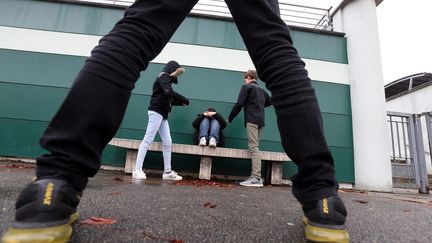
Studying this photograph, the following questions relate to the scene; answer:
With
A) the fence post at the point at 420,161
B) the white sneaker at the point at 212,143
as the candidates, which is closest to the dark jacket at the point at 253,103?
the white sneaker at the point at 212,143

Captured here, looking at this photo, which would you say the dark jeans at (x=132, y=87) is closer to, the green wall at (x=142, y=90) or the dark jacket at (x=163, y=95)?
the dark jacket at (x=163, y=95)

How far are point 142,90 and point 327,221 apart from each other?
5.55 m

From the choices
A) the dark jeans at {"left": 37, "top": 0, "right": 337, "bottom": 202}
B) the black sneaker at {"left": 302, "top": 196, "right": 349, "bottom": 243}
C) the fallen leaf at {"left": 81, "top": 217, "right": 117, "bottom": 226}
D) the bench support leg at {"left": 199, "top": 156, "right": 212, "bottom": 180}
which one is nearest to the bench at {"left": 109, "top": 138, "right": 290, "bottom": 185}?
the bench support leg at {"left": 199, "top": 156, "right": 212, "bottom": 180}

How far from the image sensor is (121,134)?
5734 millimetres

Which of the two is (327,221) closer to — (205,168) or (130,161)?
(205,168)

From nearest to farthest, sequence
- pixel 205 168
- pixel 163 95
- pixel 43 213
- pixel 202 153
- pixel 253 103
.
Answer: pixel 43 213
pixel 163 95
pixel 253 103
pixel 202 153
pixel 205 168

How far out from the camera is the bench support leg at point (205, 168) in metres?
5.03

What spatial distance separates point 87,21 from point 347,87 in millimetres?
6251

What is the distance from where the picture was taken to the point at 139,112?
586cm

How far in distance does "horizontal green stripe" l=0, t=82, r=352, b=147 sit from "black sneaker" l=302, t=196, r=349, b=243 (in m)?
4.99

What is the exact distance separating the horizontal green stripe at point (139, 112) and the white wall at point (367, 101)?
34 cm

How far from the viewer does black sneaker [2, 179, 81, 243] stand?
0.70 m

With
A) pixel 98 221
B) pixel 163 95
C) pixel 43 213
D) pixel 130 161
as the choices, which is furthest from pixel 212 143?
pixel 43 213

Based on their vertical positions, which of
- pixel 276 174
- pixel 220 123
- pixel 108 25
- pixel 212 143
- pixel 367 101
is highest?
pixel 108 25
